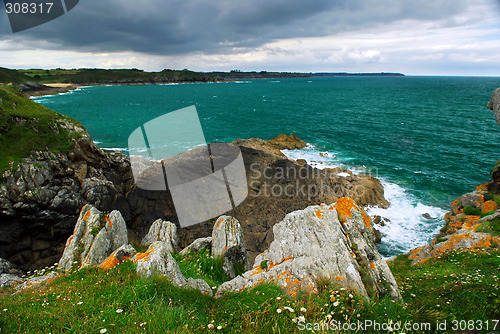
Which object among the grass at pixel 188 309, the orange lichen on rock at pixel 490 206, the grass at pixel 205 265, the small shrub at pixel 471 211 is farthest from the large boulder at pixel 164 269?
the orange lichen on rock at pixel 490 206

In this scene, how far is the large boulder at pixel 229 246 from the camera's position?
388 inches

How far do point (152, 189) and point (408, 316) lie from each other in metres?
22.3

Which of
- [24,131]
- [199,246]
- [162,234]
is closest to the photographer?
[199,246]

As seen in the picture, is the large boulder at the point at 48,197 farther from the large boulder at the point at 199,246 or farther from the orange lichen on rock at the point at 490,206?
the orange lichen on rock at the point at 490,206

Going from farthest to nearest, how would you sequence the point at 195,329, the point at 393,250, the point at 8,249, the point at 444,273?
the point at 393,250, the point at 8,249, the point at 444,273, the point at 195,329

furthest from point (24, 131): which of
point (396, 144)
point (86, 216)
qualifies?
point (396, 144)

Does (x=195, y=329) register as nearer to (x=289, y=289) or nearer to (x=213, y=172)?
(x=289, y=289)

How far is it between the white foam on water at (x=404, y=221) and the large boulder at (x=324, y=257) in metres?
18.4

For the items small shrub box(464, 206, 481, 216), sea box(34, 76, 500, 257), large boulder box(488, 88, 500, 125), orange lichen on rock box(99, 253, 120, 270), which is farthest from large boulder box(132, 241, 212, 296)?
small shrub box(464, 206, 481, 216)

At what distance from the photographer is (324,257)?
22.0ft

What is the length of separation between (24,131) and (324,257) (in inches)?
991

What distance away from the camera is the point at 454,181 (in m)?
35.6

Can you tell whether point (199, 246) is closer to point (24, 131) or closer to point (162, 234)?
point (162, 234)

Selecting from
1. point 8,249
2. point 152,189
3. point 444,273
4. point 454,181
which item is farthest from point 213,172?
point 454,181
